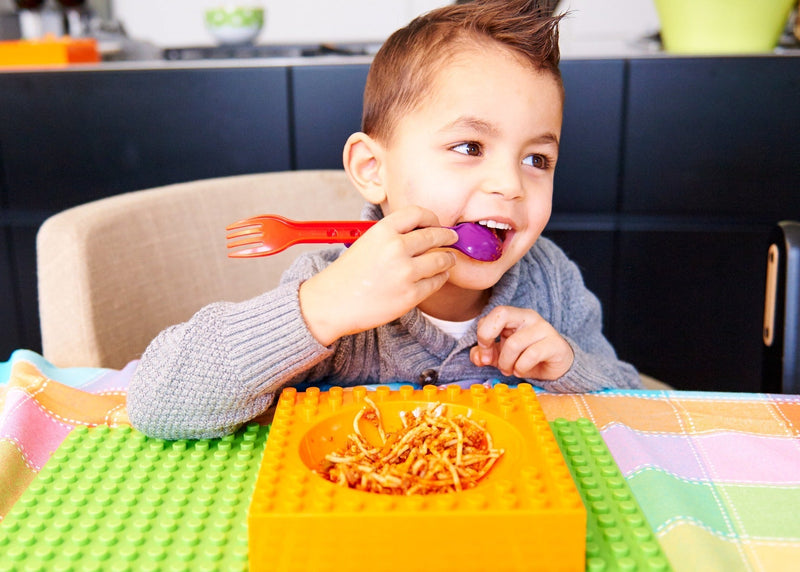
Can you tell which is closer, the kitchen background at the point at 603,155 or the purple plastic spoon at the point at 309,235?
the purple plastic spoon at the point at 309,235

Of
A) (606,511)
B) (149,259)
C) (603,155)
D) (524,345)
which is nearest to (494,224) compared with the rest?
(524,345)

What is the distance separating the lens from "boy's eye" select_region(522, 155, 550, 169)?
0.88 m

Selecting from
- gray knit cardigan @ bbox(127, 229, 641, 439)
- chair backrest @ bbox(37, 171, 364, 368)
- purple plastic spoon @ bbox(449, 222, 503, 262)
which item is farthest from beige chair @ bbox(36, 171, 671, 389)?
purple plastic spoon @ bbox(449, 222, 503, 262)

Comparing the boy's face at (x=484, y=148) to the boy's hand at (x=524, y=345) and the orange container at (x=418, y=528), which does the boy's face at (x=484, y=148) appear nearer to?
the boy's hand at (x=524, y=345)

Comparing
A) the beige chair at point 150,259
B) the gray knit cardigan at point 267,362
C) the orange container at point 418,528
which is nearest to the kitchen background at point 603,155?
the beige chair at point 150,259

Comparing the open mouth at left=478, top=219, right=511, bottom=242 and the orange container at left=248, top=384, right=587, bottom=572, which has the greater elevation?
the open mouth at left=478, top=219, right=511, bottom=242

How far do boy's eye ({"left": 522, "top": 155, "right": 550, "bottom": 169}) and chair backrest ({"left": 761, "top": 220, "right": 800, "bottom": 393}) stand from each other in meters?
0.31

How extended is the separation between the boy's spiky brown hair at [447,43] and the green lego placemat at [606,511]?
41cm

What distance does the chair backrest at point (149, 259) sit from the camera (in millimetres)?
961

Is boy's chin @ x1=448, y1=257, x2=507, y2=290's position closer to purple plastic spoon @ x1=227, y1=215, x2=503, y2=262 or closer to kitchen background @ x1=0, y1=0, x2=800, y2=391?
purple plastic spoon @ x1=227, y1=215, x2=503, y2=262

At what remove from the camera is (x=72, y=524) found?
0.54 m

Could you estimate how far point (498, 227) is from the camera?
2.82 ft

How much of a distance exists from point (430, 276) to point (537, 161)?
0.79 feet

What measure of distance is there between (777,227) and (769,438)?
378 mm
